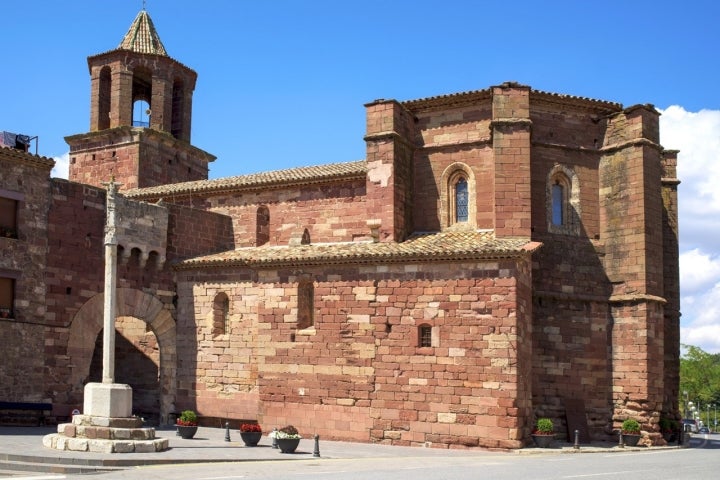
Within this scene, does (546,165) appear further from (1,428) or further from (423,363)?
(1,428)

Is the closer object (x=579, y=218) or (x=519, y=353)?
(x=519, y=353)

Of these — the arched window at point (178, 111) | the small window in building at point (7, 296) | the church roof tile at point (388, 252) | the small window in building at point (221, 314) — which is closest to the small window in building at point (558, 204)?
the church roof tile at point (388, 252)

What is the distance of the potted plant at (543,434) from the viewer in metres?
21.3

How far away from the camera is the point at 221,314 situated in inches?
1022

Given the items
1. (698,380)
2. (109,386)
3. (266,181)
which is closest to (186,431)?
(109,386)

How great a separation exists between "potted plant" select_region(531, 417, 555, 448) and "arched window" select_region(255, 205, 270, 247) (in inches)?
423

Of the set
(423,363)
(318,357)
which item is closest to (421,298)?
(423,363)

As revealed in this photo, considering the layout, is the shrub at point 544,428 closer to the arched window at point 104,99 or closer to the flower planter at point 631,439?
the flower planter at point 631,439

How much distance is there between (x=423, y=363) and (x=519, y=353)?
8.17ft

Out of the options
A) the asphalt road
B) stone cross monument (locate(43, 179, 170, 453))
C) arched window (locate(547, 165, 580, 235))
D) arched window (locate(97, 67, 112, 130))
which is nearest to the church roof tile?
arched window (locate(547, 165, 580, 235))

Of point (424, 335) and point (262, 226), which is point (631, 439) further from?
point (262, 226)

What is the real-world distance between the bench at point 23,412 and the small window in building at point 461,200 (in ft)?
41.0

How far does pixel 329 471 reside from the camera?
50.5 feet

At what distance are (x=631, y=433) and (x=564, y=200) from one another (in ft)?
22.6
